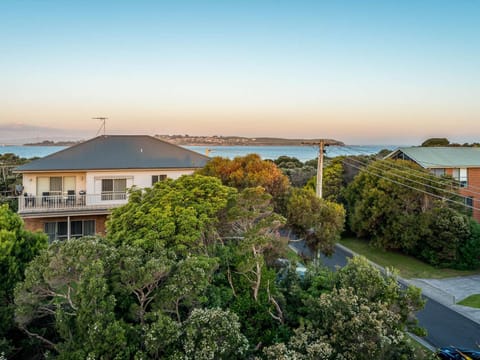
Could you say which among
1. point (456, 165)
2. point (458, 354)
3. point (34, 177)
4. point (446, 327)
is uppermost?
point (456, 165)

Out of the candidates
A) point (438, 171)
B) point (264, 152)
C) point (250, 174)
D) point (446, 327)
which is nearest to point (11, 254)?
point (250, 174)

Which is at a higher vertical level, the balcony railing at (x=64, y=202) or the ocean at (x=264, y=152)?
the ocean at (x=264, y=152)

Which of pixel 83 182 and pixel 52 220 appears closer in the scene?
pixel 52 220

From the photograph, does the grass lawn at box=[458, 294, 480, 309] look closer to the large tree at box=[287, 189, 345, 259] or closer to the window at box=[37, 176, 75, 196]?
the large tree at box=[287, 189, 345, 259]

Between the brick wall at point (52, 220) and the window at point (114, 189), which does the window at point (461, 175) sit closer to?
the window at point (114, 189)

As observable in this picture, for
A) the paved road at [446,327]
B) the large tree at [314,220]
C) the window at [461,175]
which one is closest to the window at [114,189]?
the large tree at [314,220]

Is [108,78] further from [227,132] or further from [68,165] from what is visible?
[227,132]

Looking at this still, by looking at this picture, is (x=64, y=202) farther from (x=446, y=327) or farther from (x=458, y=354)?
(x=446, y=327)
